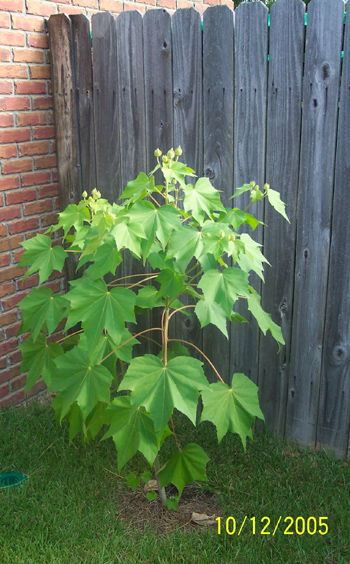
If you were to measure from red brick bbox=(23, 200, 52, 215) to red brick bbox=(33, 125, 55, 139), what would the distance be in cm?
41

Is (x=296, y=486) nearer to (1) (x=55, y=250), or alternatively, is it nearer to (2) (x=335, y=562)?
(2) (x=335, y=562)

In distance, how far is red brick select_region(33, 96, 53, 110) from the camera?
3357 millimetres

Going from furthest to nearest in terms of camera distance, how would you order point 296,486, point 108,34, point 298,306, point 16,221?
point 16,221
point 108,34
point 298,306
point 296,486

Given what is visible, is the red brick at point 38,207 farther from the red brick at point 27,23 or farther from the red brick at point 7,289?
the red brick at point 27,23

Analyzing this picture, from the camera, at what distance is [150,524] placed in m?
2.44

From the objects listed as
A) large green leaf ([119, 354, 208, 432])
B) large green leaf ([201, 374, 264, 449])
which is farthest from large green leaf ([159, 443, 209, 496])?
large green leaf ([119, 354, 208, 432])

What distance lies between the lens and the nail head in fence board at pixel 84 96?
321cm

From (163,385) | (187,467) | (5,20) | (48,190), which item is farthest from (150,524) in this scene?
(5,20)

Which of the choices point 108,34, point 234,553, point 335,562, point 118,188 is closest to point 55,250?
point 118,188

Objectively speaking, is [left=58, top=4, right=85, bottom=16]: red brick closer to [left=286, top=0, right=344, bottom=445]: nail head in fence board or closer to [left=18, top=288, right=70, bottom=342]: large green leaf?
[left=286, top=0, right=344, bottom=445]: nail head in fence board

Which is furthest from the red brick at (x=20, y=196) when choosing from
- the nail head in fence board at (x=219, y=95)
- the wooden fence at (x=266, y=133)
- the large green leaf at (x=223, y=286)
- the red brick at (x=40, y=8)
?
the large green leaf at (x=223, y=286)

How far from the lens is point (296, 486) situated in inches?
103

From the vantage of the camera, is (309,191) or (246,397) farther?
(309,191)

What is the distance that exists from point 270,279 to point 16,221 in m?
1.61
